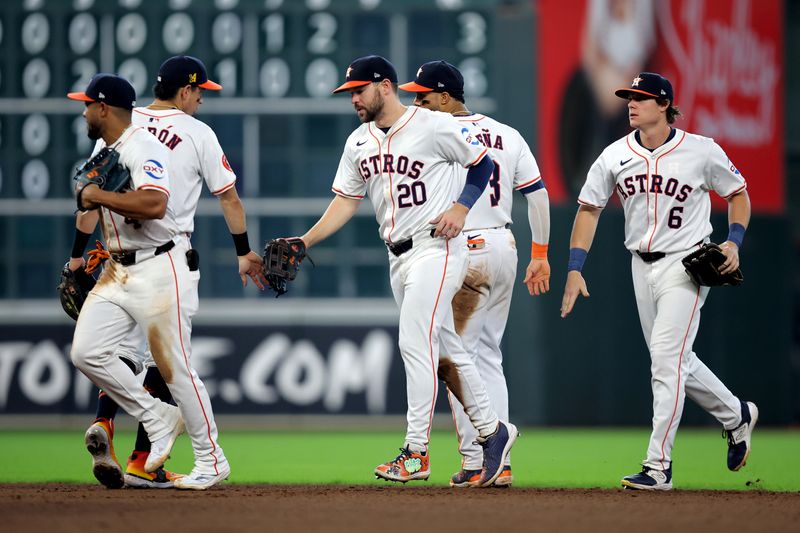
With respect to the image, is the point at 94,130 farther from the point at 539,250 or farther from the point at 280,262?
the point at 539,250

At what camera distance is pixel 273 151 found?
38.4 feet

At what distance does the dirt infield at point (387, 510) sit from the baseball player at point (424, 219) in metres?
0.45

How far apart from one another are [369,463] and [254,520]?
3.20m

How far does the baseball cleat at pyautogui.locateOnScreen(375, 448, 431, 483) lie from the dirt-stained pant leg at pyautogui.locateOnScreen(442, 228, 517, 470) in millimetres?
525

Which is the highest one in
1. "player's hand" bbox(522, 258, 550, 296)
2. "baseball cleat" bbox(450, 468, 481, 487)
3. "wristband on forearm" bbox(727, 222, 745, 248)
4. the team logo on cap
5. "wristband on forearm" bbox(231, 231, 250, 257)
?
the team logo on cap

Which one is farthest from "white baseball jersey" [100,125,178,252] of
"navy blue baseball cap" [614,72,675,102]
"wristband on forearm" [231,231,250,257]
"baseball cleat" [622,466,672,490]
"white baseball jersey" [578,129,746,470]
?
"baseball cleat" [622,466,672,490]

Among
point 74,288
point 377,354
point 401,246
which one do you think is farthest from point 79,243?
point 377,354

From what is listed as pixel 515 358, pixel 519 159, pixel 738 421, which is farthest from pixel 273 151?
pixel 738 421

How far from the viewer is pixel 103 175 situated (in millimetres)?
5578

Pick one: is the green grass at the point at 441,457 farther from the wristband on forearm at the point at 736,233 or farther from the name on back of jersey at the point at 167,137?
the name on back of jersey at the point at 167,137

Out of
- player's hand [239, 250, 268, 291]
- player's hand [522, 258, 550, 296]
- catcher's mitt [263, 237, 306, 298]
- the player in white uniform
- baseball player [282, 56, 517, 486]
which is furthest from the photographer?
player's hand [522, 258, 550, 296]

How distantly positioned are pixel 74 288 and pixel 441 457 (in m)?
3.06

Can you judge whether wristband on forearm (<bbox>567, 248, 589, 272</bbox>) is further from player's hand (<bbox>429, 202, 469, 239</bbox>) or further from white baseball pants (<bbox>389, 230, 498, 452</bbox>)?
player's hand (<bbox>429, 202, 469, 239</bbox>)

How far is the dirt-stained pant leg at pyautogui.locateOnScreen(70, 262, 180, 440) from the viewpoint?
5.68 metres
